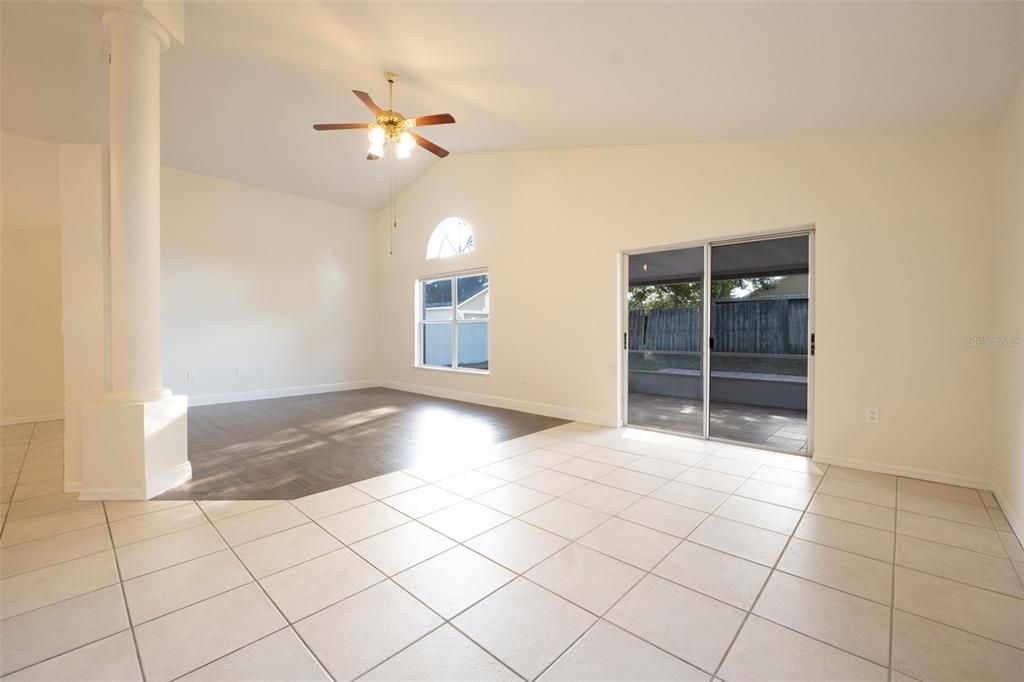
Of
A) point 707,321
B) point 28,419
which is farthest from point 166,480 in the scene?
point 707,321

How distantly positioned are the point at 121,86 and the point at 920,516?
5.49 meters

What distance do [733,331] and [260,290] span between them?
6.56m

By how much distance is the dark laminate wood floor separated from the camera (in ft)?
9.63

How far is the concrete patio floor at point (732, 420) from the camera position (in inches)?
159

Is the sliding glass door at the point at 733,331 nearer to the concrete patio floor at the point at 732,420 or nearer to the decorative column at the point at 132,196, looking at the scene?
the concrete patio floor at the point at 732,420

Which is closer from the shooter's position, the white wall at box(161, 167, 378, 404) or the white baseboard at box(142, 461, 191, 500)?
the white baseboard at box(142, 461, 191, 500)

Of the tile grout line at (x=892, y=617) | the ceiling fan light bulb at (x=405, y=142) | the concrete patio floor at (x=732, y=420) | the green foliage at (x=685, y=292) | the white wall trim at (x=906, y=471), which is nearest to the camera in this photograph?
the tile grout line at (x=892, y=617)

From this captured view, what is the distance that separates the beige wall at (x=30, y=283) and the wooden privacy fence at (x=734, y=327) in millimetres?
6796

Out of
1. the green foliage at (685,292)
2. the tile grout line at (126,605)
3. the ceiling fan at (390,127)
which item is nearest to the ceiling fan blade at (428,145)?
the ceiling fan at (390,127)

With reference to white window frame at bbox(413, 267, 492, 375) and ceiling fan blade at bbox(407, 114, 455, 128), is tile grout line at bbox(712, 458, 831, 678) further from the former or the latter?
white window frame at bbox(413, 267, 492, 375)

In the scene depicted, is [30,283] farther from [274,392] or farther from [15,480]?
[15,480]

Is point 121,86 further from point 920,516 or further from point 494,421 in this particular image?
point 920,516

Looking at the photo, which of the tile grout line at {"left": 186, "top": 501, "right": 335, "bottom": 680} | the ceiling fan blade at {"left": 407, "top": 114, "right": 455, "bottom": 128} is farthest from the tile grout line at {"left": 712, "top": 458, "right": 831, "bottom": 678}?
the ceiling fan blade at {"left": 407, "top": 114, "right": 455, "bottom": 128}

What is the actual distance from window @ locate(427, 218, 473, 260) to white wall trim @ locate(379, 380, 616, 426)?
2.14 meters
